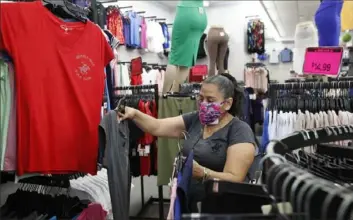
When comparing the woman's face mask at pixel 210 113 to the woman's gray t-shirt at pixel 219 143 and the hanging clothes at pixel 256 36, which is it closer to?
the woman's gray t-shirt at pixel 219 143

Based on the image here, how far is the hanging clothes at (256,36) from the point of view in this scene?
25.5ft

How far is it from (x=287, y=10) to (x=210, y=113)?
33.6 feet

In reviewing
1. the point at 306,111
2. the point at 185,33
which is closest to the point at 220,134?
the point at 306,111

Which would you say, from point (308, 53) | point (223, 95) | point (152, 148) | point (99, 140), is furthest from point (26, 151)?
point (308, 53)

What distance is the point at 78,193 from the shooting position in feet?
7.43

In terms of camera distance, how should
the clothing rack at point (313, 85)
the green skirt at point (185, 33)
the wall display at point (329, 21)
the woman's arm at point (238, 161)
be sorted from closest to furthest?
the woman's arm at point (238, 161) → the clothing rack at point (313, 85) → the wall display at point (329, 21) → the green skirt at point (185, 33)

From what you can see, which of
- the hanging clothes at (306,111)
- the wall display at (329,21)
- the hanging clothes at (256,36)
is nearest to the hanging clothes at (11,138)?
the hanging clothes at (306,111)

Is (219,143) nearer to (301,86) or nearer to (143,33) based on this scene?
(301,86)

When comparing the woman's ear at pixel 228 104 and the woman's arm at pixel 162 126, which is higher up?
the woman's ear at pixel 228 104

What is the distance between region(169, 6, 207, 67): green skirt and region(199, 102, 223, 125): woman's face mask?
6.09 feet

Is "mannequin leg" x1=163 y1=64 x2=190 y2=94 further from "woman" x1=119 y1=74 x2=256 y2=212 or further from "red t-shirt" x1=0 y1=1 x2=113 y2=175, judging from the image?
"red t-shirt" x1=0 y1=1 x2=113 y2=175

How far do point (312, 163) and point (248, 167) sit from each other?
0.84 m

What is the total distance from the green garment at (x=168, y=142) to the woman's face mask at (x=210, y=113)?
4.13 feet

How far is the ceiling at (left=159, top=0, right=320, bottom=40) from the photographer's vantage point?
9375mm
